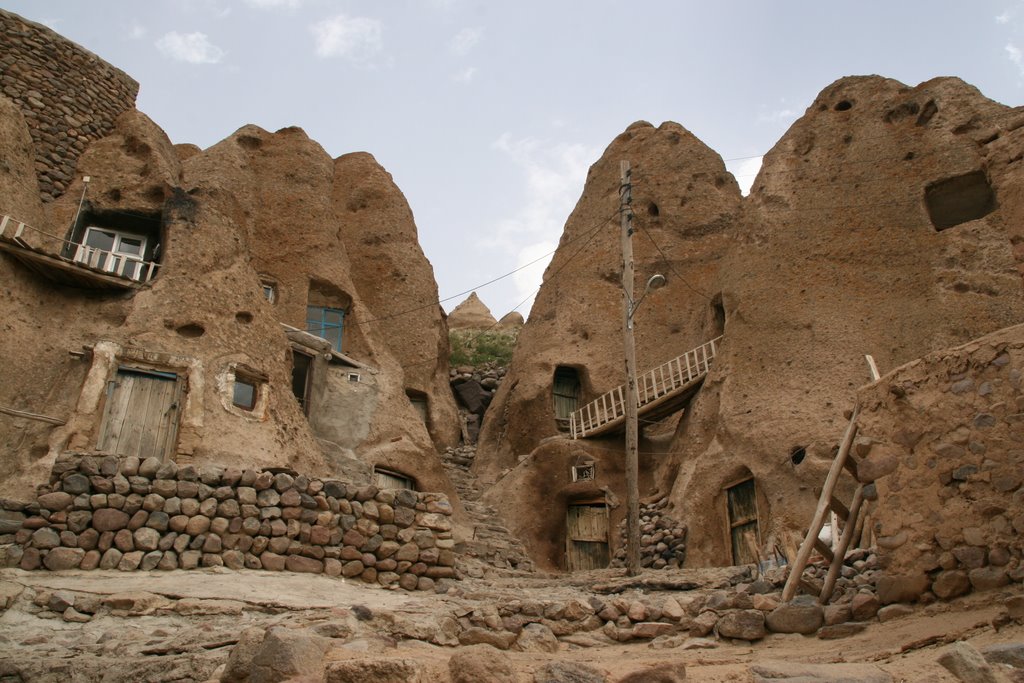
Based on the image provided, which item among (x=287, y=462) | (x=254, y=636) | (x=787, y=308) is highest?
(x=787, y=308)

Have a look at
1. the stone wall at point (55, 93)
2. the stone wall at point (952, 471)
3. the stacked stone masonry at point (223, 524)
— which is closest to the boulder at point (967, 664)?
the stone wall at point (952, 471)

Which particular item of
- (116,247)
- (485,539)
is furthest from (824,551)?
(116,247)

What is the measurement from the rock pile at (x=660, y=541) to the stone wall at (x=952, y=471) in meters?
9.20

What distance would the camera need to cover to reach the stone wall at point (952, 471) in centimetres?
660

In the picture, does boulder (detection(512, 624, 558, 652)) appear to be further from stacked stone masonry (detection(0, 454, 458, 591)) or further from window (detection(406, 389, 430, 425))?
window (detection(406, 389, 430, 425))

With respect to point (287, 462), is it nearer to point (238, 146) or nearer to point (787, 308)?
point (787, 308)

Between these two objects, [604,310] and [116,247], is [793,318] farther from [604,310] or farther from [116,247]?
[116,247]

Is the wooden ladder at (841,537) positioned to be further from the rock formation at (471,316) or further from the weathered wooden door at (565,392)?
the rock formation at (471,316)

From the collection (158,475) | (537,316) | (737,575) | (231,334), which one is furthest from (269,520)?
(537,316)

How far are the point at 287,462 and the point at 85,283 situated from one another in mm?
5129

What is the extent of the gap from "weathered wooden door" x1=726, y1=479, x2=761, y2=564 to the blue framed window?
32.5 feet

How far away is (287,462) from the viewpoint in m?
14.9

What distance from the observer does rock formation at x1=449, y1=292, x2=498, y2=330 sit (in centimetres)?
4111

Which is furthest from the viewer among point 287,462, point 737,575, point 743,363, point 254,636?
point 743,363
